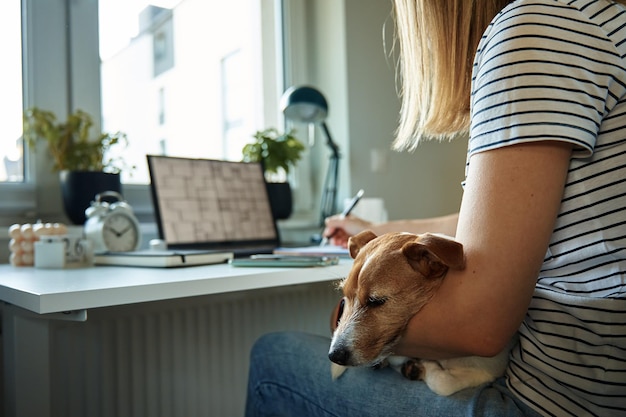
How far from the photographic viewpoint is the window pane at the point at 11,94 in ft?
4.76

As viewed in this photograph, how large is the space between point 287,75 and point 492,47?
1617 mm

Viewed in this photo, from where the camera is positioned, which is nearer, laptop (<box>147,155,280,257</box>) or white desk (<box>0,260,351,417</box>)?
white desk (<box>0,260,351,417</box>)

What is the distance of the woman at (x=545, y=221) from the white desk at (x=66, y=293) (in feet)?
1.14

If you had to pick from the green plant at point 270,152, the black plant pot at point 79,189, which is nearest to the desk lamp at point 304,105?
the green plant at point 270,152

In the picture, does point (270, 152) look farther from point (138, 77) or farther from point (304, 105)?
point (138, 77)

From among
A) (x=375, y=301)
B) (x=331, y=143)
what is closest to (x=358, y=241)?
(x=375, y=301)

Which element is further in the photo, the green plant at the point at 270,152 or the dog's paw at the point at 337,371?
the green plant at the point at 270,152

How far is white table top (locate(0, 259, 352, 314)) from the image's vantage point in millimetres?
717

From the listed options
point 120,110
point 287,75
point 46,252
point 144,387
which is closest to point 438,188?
point 287,75

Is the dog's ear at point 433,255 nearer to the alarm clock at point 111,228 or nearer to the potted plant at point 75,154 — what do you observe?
the alarm clock at point 111,228

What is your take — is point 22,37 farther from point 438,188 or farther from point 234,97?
point 438,188

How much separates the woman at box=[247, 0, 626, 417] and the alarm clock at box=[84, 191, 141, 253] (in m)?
0.84

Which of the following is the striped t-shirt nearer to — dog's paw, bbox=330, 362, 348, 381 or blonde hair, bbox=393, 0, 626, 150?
blonde hair, bbox=393, 0, 626, 150

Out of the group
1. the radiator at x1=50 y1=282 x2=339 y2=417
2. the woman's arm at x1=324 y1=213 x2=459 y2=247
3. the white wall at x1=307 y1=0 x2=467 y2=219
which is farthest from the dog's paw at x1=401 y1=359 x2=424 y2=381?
the white wall at x1=307 y1=0 x2=467 y2=219
